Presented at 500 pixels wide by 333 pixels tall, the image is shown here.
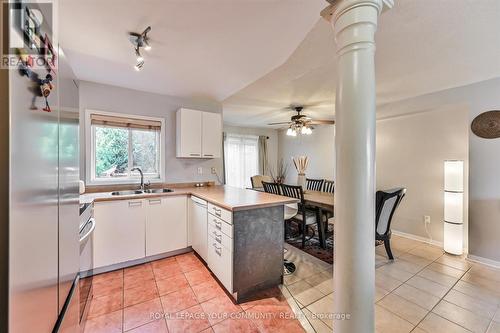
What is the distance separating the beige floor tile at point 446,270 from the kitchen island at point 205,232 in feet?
6.47

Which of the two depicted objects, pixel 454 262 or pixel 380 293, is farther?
pixel 454 262

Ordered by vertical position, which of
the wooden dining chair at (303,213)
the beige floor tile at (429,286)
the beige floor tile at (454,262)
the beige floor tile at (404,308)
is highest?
the wooden dining chair at (303,213)

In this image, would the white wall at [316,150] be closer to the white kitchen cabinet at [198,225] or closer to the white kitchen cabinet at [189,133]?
the white kitchen cabinet at [189,133]

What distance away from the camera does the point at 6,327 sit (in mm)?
464

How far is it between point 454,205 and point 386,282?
5.27 feet

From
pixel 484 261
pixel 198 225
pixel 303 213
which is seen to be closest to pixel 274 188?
pixel 303 213

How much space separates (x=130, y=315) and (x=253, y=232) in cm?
123

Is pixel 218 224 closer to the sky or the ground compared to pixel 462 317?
closer to the sky

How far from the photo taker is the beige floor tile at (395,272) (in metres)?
2.28

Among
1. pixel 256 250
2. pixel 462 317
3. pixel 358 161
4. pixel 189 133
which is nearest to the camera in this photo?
pixel 358 161

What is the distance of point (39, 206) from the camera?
0.63 m

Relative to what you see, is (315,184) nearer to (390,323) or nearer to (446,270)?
(446,270)

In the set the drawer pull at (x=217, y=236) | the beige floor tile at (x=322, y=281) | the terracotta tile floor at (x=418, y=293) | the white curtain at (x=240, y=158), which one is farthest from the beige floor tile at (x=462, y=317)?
the white curtain at (x=240, y=158)

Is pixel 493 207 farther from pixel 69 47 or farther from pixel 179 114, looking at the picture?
pixel 69 47
